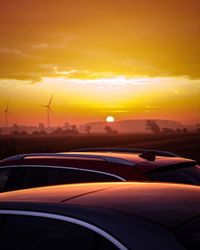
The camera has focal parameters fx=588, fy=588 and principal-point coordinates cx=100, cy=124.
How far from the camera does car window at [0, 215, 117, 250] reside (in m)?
3.52

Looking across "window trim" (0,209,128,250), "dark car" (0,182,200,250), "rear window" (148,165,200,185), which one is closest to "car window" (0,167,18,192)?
"rear window" (148,165,200,185)

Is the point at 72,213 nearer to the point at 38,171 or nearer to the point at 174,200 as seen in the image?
the point at 174,200

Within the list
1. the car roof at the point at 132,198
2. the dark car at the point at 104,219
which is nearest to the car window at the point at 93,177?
the car roof at the point at 132,198

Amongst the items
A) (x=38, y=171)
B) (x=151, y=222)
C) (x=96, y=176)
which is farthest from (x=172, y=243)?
(x=38, y=171)

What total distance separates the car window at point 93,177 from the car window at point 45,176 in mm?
86

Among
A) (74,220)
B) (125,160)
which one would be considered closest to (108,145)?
(125,160)

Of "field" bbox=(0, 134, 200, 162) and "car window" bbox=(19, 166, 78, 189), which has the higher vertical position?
"car window" bbox=(19, 166, 78, 189)

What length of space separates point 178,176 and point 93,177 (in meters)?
0.98

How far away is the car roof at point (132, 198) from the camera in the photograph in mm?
3611

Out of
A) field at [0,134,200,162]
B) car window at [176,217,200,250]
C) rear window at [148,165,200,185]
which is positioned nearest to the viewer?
car window at [176,217,200,250]

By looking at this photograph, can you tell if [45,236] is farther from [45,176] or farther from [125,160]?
[45,176]

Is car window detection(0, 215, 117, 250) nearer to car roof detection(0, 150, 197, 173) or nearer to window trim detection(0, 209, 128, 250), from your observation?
window trim detection(0, 209, 128, 250)

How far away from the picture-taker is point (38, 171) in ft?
23.7

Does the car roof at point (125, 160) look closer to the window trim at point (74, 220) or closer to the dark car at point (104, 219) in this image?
the dark car at point (104, 219)
